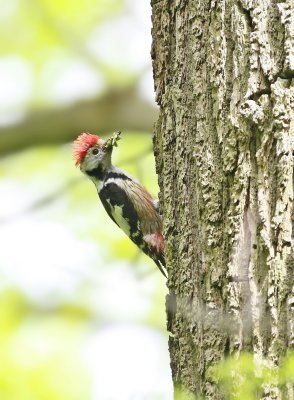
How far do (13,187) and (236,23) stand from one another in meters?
6.22

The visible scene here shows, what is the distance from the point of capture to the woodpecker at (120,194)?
245 inches

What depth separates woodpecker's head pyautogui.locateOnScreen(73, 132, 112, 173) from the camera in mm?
6230

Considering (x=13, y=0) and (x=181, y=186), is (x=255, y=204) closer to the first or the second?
(x=181, y=186)

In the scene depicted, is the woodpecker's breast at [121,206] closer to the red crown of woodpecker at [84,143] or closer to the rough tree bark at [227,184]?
the red crown of woodpecker at [84,143]

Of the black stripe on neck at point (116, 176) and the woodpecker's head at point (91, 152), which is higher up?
the woodpecker's head at point (91, 152)

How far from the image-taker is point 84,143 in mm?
6227

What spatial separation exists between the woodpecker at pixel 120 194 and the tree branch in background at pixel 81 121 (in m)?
0.71

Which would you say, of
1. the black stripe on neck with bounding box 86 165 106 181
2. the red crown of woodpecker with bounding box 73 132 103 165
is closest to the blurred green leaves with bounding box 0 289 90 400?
the black stripe on neck with bounding box 86 165 106 181

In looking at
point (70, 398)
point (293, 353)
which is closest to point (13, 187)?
point (70, 398)

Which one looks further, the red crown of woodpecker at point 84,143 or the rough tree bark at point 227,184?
the red crown of woodpecker at point 84,143

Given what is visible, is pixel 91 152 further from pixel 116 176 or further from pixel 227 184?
pixel 227 184

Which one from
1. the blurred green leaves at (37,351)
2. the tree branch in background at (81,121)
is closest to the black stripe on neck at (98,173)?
the tree branch in background at (81,121)

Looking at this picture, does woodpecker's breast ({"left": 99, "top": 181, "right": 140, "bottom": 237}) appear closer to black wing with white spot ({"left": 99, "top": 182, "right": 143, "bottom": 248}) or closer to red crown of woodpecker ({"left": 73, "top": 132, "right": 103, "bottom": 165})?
black wing with white spot ({"left": 99, "top": 182, "right": 143, "bottom": 248})

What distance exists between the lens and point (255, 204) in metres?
2.33
